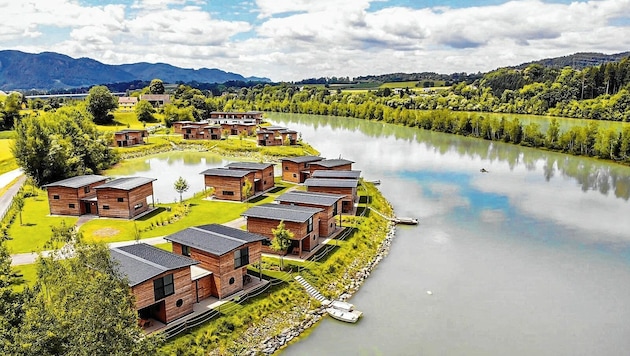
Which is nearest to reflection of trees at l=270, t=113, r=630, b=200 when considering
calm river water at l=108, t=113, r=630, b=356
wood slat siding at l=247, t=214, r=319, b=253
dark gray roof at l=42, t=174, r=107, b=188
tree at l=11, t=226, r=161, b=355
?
calm river water at l=108, t=113, r=630, b=356

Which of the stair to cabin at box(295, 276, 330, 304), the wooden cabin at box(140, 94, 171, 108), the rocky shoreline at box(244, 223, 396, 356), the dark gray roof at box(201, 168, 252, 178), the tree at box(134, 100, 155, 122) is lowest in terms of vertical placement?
the rocky shoreline at box(244, 223, 396, 356)

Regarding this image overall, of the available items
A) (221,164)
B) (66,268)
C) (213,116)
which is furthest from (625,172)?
(213,116)

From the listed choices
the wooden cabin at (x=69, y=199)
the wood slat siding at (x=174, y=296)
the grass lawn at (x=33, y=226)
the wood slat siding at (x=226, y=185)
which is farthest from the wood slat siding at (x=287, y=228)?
the wooden cabin at (x=69, y=199)

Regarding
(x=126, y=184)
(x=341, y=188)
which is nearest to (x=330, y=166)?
(x=341, y=188)

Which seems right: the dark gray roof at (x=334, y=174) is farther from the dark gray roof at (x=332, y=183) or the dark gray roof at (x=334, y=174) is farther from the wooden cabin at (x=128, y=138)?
the wooden cabin at (x=128, y=138)

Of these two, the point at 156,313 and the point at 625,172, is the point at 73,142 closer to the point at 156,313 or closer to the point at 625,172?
the point at 156,313

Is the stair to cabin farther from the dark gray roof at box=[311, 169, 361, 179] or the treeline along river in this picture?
the dark gray roof at box=[311, 169, 361, 179]

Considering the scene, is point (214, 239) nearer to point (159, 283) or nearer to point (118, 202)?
point (159, 283)
